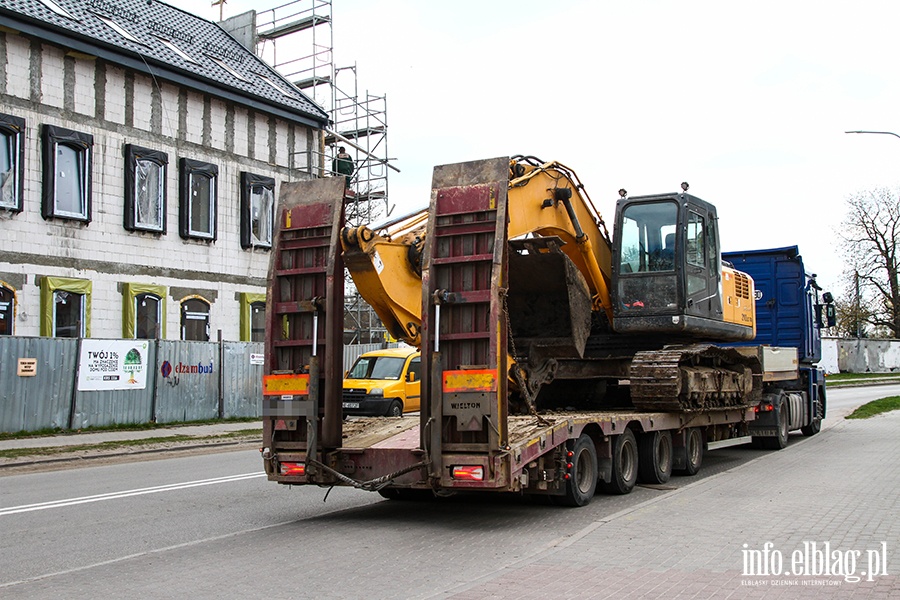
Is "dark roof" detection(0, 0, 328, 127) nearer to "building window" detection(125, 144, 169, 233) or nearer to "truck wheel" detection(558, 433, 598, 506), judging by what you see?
"building window" detection(125, 144, 169, 233)

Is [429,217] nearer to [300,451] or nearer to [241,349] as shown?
[300,451]

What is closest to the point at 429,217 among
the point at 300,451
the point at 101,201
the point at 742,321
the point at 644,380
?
the point at 300,451

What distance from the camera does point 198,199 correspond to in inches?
1071

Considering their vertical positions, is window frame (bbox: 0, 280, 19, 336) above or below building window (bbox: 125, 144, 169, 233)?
below

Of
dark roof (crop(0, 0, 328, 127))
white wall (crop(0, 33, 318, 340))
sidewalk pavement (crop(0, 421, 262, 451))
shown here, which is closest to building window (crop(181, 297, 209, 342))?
white wall (crop(0, 33, 318, 340))

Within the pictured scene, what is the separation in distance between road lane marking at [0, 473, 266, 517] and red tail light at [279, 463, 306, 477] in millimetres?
3404

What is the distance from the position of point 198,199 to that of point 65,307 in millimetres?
A: 5299

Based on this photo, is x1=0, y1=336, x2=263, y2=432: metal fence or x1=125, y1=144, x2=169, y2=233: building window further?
x1=125, y1=144, x2=169, y2=233: building window

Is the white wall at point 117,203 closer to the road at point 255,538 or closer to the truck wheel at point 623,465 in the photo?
the road at point 255,538

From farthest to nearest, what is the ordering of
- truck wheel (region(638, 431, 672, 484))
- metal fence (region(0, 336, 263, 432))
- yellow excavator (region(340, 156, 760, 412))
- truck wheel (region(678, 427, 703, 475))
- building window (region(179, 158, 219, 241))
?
building window (region(179, 158, 219, 241)) < metal fence (region(0, 336, 263, 432)) < truck wheel (region(678, 427, 703, 475)) < truck wheel (region(638, 431, 672, 484)) < yellow excavator (region(340, 156, 760, 412))

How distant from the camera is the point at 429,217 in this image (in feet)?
30.5

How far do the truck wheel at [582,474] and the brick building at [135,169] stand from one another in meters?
16.5

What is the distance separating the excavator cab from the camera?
41.7 ft

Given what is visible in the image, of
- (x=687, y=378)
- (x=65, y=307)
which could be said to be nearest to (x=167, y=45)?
(x=65, y=307)
